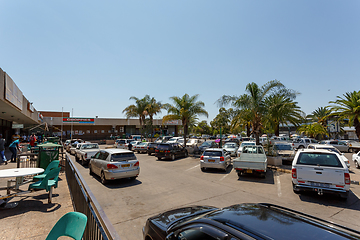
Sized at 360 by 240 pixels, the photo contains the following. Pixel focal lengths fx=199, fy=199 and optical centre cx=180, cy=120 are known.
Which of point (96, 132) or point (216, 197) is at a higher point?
point (96, 132)

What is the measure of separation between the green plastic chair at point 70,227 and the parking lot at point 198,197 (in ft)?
7.31

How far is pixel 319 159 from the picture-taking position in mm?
8180

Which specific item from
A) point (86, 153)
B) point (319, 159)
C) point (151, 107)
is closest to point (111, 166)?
point (86, 153)

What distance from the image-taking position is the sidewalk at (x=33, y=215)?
4.67 meters

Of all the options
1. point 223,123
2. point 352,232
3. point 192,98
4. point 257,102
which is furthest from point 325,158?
point 223,123

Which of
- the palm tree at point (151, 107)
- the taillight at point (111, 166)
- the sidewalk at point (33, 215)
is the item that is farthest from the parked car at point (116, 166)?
the palm tree at point (151, 107)

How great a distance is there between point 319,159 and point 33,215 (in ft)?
33.8

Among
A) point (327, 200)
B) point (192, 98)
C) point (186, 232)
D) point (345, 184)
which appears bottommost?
point (327, 200)

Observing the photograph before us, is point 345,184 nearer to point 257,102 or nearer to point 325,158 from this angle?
point 325,158

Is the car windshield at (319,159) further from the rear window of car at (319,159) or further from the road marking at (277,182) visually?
the road marking at (277,182)

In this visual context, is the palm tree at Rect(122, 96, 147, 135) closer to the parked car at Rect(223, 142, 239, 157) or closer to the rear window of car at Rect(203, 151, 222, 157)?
the parked car at Rect(223, 142, 239, 157)

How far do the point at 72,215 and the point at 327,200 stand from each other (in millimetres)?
8887

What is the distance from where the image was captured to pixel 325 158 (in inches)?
320

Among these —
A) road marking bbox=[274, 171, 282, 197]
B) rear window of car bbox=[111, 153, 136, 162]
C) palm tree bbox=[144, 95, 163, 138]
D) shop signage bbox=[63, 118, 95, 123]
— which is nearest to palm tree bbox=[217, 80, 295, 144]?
road marking bbox=[274, 171, 282, 197]
